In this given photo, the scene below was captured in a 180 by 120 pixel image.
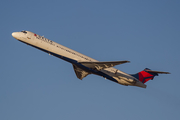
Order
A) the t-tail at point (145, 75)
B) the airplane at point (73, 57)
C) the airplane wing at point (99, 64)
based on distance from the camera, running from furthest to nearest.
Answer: the t-tail at point (145, 75), the airplane at point (73, 57), the airplane wing at point (99, 64)

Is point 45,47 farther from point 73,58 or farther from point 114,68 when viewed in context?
point 114,68

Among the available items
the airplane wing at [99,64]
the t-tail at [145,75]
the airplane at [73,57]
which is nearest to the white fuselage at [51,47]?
the airplane at [73,57]

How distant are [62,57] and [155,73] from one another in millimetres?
17530

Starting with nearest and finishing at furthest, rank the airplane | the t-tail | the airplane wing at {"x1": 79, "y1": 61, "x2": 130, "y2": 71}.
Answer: the airplane wing at {"x1": 79, "y1": 61, "x2": 130, "y2": 71}, the airplane, the t-tail

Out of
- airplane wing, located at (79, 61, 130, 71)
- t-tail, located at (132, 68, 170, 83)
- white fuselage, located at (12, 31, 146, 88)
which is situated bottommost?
t-tail, located at (132, 68, 170, 83)

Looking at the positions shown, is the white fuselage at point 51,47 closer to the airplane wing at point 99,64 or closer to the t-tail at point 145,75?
the airplane wing at point 99,64

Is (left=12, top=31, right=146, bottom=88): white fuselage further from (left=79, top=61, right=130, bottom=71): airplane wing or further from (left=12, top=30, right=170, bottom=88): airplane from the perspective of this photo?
(left=79, top=61, right=130, bottom=71): airplane wing

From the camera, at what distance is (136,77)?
45656mm

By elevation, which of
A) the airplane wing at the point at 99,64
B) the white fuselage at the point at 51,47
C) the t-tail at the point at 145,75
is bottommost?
the t-tail at the point at 145,75

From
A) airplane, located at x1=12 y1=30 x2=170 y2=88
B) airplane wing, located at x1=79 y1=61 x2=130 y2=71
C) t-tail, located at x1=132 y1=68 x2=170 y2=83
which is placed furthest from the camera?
t-tail, located at x1=132 y1=68 x2=170 y2=83

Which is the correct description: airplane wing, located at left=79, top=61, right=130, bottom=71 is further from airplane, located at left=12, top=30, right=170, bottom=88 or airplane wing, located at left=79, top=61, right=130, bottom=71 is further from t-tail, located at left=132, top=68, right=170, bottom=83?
t-tail, located at left=132, top=68, right=170, bottom=83

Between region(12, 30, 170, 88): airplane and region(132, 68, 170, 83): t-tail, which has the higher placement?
region(12, 30, 170, 88): airplane

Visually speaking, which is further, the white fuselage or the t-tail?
the t-tail

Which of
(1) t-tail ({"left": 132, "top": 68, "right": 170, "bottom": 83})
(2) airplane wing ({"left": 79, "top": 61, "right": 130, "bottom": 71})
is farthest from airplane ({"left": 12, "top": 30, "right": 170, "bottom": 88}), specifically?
(1) t-tail ({"left": 132, "top": 68, "right": 170, "bottom": 83})
